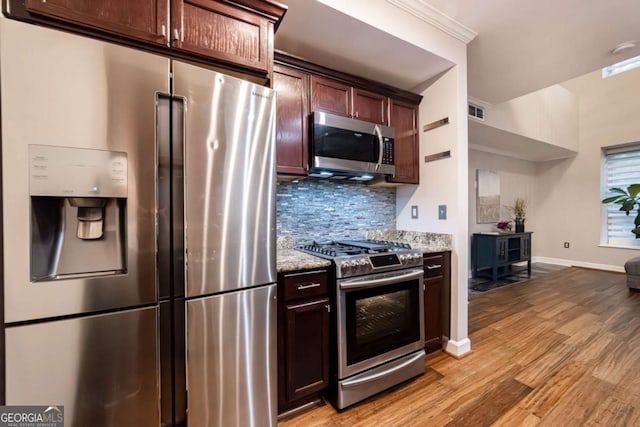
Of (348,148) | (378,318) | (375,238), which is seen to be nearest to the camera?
(378,318)

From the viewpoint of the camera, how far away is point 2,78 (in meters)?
0.88

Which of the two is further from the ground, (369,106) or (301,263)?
(369,106)

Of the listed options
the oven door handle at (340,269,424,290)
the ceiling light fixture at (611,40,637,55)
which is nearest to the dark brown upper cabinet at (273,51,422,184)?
the oven door handle at (340,269,424,290)

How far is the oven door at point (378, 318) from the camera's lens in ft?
5.62

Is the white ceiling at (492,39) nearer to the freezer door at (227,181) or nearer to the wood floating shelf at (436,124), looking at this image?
the wood floating shelf at (436,124)

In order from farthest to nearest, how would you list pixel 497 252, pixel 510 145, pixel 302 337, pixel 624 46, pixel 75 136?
pixel 510 145 → pixel 497 252 → pixel 624 46 → pixel 302 337 → pixel 75 136

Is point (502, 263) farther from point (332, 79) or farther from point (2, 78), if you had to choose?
point (2, 78)

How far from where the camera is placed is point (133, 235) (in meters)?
1.05

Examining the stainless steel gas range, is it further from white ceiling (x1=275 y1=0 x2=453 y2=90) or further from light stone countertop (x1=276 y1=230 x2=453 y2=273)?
white ceiling (x1=275 y1=0 x2=453 y2=90)

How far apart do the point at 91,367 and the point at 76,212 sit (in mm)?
590

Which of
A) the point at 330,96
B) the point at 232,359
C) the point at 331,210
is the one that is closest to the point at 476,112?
the point at 330,96

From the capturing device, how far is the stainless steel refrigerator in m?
0.91

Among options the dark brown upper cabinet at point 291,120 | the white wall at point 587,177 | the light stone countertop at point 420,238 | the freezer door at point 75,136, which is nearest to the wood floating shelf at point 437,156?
the light stone countertop at point 420,238

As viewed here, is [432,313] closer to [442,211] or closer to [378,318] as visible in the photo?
[378,318]
